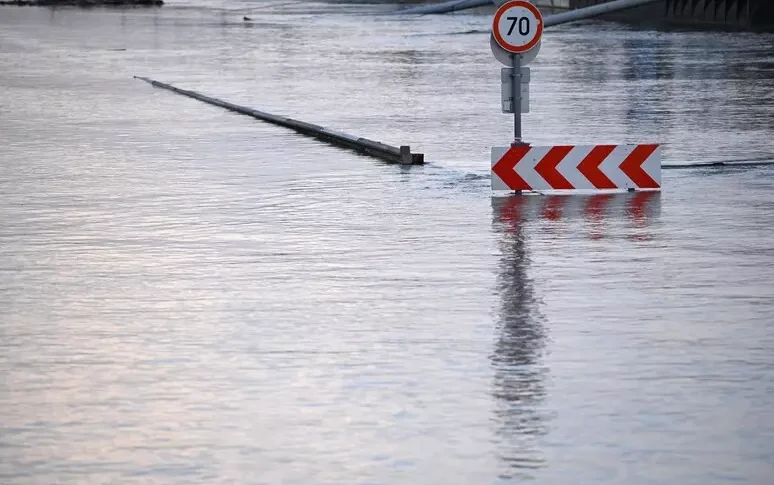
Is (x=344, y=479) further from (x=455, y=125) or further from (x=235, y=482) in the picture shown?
(x=455, y=125)

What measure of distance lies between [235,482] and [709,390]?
2.75 meters

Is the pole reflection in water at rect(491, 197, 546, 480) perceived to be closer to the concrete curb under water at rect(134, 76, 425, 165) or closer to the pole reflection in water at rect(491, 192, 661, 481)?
the pole reflection in water at rect(491, 192, 661, 481)

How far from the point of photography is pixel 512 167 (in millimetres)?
18234

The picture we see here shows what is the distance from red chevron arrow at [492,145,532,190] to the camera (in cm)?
1819

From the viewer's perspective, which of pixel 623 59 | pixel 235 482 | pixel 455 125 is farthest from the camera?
pixel 623 59

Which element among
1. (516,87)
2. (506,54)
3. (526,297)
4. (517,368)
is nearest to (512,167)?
(516,87)

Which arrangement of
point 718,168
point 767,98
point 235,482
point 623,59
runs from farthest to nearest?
point 623,59, point 767,98, point 718,168, point 235,482

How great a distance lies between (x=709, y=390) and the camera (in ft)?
30.6

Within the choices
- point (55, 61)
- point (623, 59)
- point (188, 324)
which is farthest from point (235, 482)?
point (55, 61)

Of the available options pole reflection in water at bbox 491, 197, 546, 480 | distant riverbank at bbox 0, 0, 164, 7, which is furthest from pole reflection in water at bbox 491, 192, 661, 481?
distant riverbank at bbox 0, 0, 164, 7

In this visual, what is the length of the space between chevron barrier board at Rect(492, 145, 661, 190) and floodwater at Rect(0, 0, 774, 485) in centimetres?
24

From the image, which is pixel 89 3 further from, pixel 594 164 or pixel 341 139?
pixel 594 164

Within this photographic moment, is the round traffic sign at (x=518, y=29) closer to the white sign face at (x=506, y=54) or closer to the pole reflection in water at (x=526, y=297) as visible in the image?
the white sign face at (x=506, y=54)

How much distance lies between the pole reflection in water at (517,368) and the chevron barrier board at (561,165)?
3152 mm
